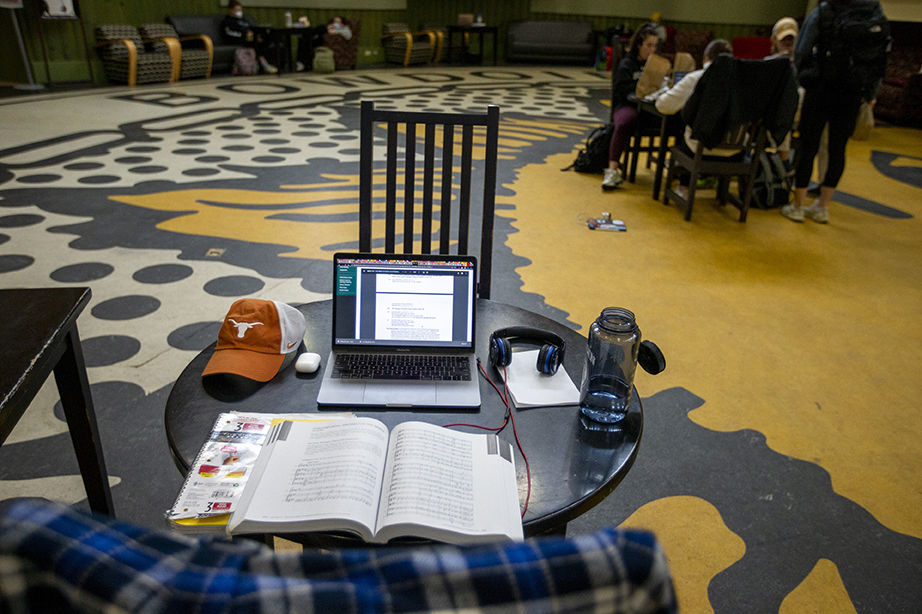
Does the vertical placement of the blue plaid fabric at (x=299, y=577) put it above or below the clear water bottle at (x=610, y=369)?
above

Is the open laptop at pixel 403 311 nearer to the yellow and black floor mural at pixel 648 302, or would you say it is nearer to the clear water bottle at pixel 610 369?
the clear water bottle at pixel 610 369

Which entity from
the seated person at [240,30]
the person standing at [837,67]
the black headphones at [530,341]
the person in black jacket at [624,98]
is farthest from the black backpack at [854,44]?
the seated person at [240,30]

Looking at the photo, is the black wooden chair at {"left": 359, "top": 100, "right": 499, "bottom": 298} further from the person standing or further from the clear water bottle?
the person standing

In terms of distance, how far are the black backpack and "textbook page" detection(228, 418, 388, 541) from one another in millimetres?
3591

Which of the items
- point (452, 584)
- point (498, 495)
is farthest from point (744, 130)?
point (452, 584)

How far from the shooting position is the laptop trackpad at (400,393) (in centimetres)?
107

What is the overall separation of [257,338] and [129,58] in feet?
26.6

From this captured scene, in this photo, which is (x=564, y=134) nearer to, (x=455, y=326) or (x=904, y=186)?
(x=904, y=186)

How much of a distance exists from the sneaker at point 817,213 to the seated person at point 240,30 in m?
8.00

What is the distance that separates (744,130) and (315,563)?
392cm

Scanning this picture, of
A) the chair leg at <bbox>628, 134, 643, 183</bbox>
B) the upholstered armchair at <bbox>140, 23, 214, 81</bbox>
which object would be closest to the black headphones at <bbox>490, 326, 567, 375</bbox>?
the chair leg at <bbox>628, 134, 643, 183</bbox>

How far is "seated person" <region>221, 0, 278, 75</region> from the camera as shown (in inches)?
345

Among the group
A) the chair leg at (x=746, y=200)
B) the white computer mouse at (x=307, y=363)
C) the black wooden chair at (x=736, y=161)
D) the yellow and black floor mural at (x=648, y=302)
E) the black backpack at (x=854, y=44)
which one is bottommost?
the yellow and black floor mural at (x=648, y=302)

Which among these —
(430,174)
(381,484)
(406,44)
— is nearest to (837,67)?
(430,174)
